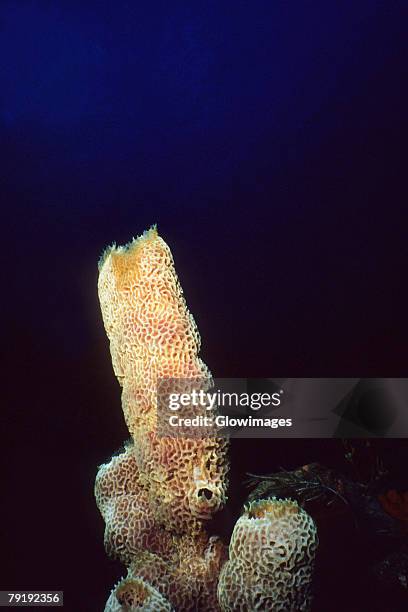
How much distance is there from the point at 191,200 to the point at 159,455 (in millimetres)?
3909

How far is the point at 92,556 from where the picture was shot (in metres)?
4.11

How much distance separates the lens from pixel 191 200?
17.3ft

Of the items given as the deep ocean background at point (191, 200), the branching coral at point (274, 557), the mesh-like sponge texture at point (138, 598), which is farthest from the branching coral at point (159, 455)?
the deep ocean background at point (191, 200)

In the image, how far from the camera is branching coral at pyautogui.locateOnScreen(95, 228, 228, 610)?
176cm

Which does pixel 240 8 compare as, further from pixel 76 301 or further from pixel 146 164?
pixel 76 301

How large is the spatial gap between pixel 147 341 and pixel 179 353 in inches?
5.4

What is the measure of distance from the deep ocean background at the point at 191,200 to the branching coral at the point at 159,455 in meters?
2.68

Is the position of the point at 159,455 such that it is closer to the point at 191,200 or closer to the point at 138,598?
the point at 138,598

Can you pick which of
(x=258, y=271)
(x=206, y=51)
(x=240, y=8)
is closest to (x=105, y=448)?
(x=258, y=271)

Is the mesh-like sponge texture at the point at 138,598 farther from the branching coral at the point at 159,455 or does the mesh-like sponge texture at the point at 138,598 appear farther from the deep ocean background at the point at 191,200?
the deep ocean background at the point at 191,200

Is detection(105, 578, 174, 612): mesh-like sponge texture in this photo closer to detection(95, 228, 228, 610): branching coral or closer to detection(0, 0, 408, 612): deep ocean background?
detection(95, 228, 228, 610): branching coral

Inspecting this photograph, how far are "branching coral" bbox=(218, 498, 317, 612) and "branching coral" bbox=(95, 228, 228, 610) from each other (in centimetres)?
24

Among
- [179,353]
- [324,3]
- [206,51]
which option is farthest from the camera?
[206,51]

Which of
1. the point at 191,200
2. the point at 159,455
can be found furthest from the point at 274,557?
the point at 191,200
